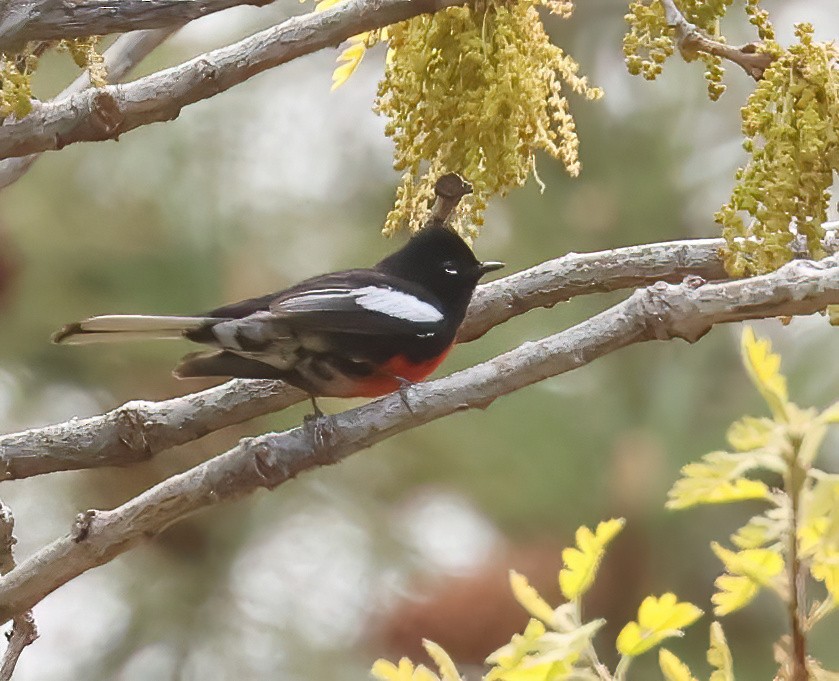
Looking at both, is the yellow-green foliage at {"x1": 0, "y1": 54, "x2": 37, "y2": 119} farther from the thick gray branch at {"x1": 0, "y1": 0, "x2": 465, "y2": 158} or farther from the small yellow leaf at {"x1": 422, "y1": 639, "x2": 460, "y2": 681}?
the small yellow leaf at {"x1": 422, "y1": 639, "x2": 460, "y2": 681}

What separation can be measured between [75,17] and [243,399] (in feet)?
1.90

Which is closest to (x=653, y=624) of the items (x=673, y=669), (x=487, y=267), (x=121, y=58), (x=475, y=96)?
(x=673, y=669)

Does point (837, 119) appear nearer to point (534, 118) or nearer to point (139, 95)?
point (534, 118)

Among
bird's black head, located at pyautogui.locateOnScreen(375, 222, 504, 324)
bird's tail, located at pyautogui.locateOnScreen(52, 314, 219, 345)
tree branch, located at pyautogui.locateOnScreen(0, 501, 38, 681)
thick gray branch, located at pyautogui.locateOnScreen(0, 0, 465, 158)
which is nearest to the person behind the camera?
thick gray branch, located at pyautogui.locateOnScreen(0, 0, 465, 158)

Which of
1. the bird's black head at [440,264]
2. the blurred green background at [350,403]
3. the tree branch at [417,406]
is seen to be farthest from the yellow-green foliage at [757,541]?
the blurred green background at [350,403]

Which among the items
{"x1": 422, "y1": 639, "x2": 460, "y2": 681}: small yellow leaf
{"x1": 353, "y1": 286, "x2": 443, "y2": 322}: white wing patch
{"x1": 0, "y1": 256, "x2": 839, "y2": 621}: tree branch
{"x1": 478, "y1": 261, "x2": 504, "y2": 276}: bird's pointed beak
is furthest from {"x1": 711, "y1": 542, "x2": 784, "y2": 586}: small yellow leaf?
{"x1": 478, "y1": 261, "x2": 504, "y2": 276}: bird's pointed beak

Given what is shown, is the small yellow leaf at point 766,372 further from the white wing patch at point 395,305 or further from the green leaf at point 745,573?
the white wing patch at point 395,305

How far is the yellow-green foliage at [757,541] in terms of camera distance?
0.42 meters

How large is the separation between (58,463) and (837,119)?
0.78m

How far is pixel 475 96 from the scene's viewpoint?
1069 mm

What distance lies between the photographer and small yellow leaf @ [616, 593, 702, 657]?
Answer: 0.45 meters

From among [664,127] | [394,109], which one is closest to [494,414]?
[664,127]

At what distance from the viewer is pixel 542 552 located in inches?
86.9

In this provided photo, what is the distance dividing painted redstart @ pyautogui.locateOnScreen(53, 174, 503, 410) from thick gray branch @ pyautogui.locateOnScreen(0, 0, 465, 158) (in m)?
0.24
